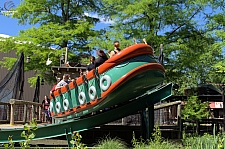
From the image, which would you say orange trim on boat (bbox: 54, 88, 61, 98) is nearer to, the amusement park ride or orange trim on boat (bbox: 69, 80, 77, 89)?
the amusement park ride

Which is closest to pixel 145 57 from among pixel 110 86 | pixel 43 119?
pixel 110 86

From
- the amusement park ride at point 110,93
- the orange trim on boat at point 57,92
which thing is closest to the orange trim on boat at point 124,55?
the amusement park ride at point 110,93

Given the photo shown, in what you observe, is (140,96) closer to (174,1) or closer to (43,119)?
(43,119)

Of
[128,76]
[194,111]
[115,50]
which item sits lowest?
[194,111]

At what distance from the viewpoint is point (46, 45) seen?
18891 mm

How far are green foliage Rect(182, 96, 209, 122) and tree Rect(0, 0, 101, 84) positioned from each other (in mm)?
6617

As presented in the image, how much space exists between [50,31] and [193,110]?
8.67 meters

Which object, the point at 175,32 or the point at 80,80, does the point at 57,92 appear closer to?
the point at 80,80

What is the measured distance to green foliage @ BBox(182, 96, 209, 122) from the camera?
46.1 feet

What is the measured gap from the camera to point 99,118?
26.4 feet

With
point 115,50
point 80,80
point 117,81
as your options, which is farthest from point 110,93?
point 115,50

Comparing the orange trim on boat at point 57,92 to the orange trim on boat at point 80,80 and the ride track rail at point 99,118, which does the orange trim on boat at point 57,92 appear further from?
the orange trim on boat at point 80,80

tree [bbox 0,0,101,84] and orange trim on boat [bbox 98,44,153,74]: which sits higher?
tree [bbox 0,0,101,84]

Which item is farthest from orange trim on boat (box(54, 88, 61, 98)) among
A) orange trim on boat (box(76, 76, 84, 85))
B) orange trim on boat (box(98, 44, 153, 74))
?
orange trim on boat (box(98, 44, 153, 74))
